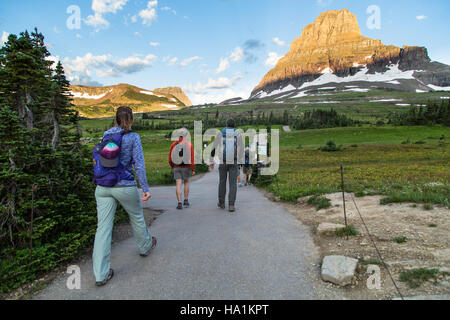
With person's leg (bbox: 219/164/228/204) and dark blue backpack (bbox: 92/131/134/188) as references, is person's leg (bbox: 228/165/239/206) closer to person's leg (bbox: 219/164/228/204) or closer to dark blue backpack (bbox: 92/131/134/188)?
person's leg (bbox: 219/164/228/204)

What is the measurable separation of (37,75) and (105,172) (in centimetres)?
402

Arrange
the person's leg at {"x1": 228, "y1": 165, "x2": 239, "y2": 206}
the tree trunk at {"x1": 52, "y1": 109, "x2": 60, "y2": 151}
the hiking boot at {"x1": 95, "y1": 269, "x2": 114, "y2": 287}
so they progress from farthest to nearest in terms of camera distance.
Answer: the person's leg at {"x1": 228, "y1": 165, "x2": 239, "y2": 206} < the tree trunk at {"x1": 52, "y1": 109, "x2": 60, "y2": 151} < the hiking boot at {"x1": 95, "y1": 269, "x2": 114, "y2": 287}

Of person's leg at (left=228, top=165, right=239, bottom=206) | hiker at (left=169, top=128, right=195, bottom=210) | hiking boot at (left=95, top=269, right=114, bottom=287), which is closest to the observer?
hiking boot at (left=95, top=269, right=114, bottom=287)

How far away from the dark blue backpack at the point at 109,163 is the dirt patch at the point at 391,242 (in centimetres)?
363

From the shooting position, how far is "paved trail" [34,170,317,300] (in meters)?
3.71

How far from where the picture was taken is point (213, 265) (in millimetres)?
4484

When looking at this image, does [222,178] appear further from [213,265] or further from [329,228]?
[213,265]

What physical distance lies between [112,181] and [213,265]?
2.24 metres

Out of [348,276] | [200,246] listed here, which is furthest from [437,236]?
[200,246]

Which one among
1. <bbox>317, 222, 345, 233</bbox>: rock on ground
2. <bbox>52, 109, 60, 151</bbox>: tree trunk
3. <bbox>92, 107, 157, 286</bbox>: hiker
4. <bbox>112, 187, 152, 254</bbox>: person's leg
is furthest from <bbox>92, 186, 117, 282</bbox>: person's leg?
<bbox>317, 222, 345, 233</bbox>: rock on ground

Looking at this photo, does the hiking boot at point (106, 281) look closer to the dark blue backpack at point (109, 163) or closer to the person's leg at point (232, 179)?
the dark blue backpack at point (109, 163)

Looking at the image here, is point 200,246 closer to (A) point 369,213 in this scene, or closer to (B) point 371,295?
(B) point 371,295

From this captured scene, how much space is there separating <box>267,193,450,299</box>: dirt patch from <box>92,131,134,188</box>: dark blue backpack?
3625 millimetres

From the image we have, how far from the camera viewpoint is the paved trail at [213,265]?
371 centimetres
